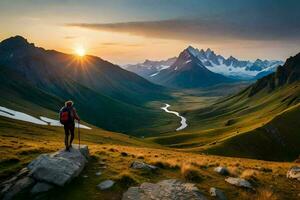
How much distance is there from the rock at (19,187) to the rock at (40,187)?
52cm

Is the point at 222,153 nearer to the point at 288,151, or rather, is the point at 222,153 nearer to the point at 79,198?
the point at 288,151

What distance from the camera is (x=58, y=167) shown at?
2127 centimetres

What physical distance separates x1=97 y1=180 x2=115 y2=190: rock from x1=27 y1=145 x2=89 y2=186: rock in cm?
191

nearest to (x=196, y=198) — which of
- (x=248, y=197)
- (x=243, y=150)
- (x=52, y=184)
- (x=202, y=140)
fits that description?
(x=248, y=197)

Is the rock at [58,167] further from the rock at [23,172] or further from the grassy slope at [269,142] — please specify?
A: the grassy slope at [269,142]

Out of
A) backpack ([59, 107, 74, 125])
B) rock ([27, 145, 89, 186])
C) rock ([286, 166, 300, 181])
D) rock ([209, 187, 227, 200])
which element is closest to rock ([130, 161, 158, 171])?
rock ([27, 145, 89, 186])

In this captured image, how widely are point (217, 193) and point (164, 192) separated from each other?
3.25 meters

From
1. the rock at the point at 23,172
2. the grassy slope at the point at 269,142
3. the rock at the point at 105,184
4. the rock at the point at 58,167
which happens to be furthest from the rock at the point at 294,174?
the grassy slope at the point at 269,142

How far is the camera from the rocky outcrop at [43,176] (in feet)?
64.4

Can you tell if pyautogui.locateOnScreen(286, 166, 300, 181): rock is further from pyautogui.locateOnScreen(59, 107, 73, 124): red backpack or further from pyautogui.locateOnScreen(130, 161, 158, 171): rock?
pyautogui.locateOnScreen(59, 107, 73, 124): red backpack

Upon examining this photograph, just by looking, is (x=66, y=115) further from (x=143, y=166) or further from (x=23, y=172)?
(x=143, y=166)

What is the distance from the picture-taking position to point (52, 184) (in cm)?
2002

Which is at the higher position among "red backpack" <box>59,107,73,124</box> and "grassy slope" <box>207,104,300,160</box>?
"red backpack" <box>59,107,73,124</box>

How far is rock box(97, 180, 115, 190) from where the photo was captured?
20.4 m
